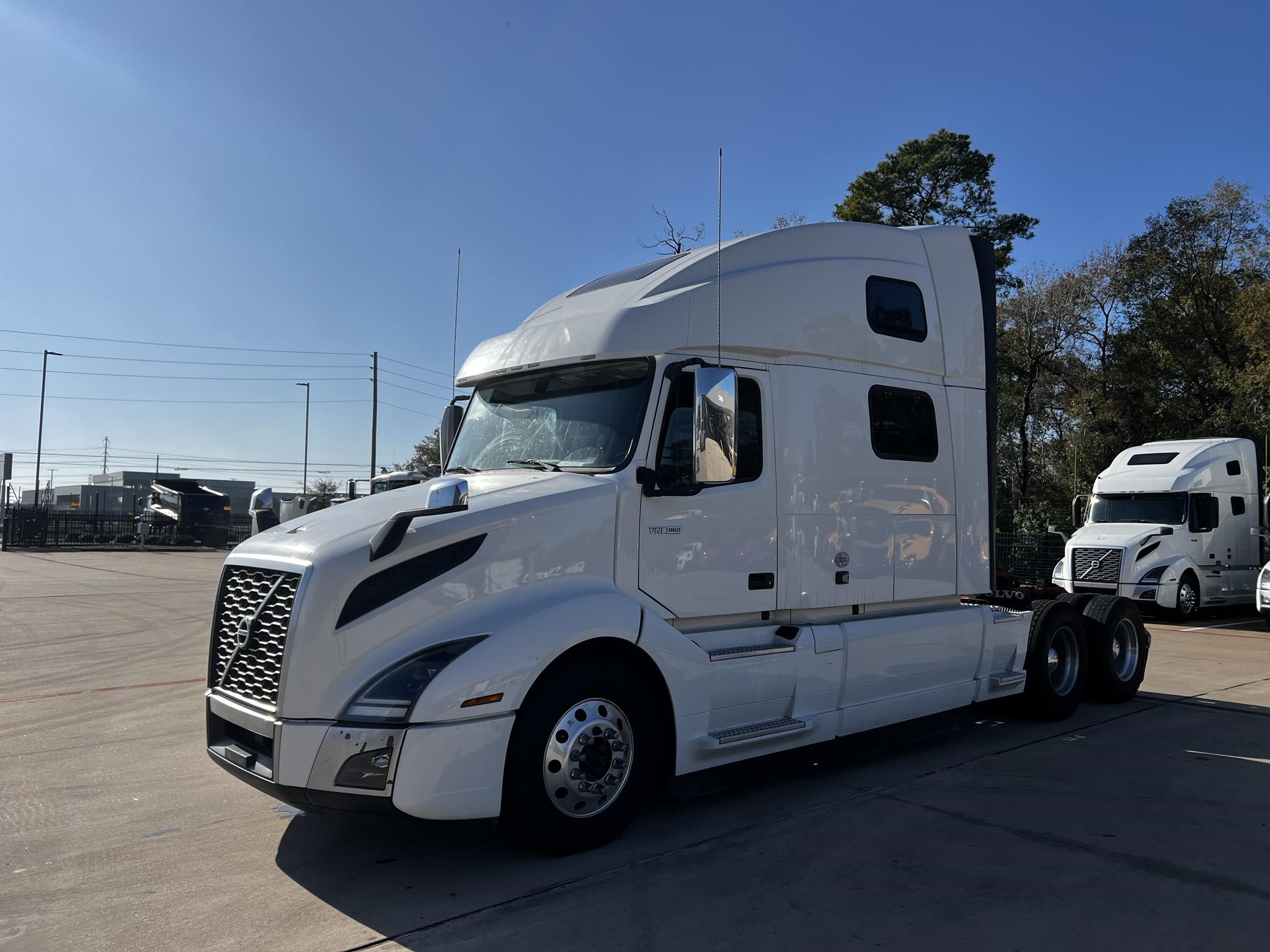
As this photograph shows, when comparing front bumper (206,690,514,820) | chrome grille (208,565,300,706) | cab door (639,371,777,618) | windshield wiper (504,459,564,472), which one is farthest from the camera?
windshield wiper (504,459,564,472)

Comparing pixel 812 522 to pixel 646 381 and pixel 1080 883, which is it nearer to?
pixel 646 381

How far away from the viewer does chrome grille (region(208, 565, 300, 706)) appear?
4367 mm

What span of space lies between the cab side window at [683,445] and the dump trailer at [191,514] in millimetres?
41719

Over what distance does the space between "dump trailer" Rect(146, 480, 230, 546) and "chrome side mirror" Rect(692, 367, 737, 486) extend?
4222 cm

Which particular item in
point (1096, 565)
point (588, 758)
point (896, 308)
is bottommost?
point (588, 758)

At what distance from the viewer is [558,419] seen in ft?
18.4

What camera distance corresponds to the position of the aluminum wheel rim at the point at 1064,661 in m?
8.17

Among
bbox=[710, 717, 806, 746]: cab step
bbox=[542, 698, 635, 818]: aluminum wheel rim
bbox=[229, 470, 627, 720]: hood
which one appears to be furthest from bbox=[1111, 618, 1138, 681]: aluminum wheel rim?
bbox=[229, 470, 627, 720]: hood

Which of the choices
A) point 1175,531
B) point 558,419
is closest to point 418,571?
point 558,419

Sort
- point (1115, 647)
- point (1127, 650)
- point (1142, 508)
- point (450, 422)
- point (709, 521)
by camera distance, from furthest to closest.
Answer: point (1142, 508)
point (1127, 650)
point (1115, 647)
point (450, 422)
point (709, 521)

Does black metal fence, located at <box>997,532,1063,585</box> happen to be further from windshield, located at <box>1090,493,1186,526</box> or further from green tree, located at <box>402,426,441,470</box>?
green tree, located at <box>402,426,441,470</box>

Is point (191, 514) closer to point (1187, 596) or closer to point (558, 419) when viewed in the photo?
point (1187, 596)

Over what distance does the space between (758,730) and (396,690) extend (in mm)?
2297

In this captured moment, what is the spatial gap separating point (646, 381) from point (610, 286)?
1.10 m
